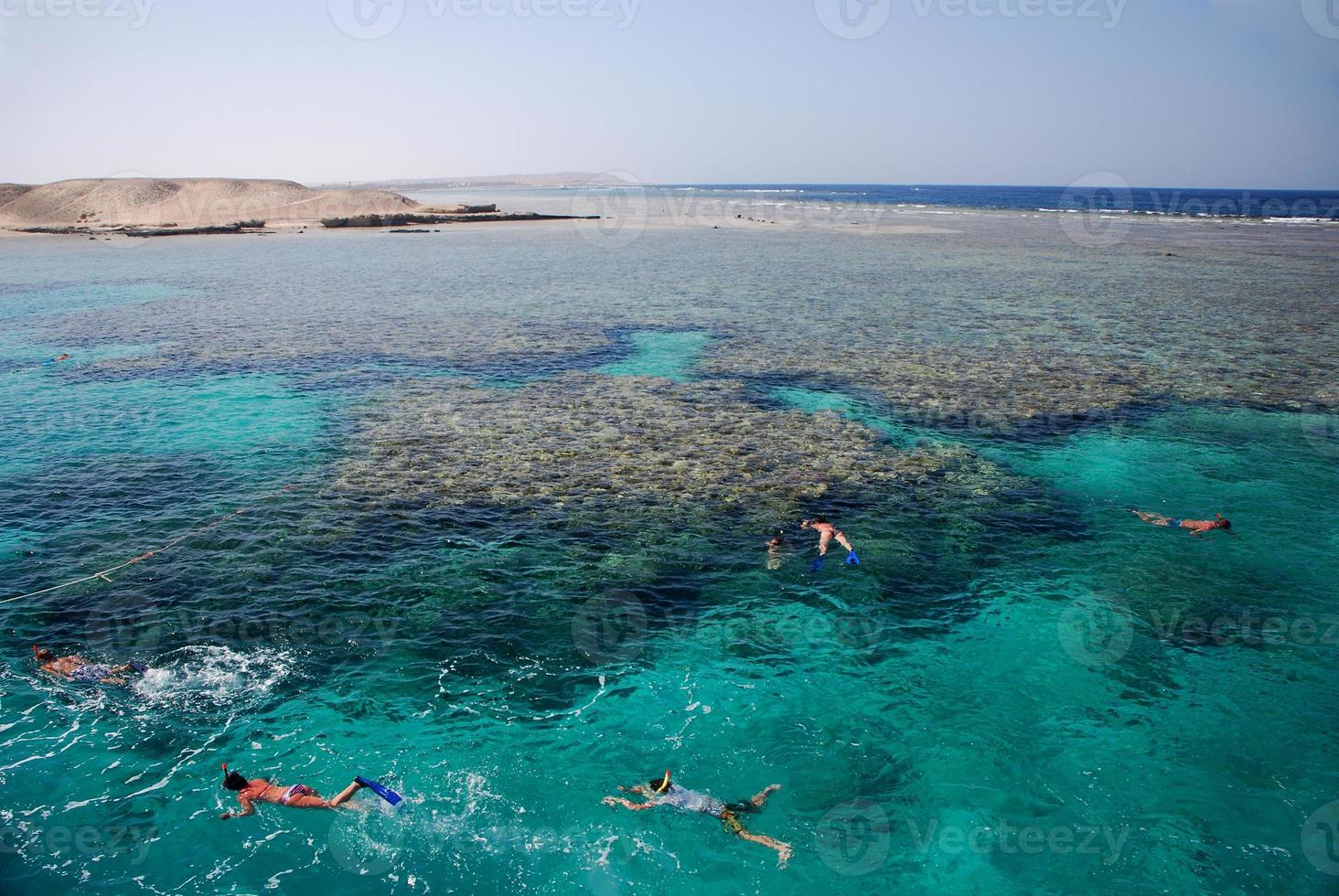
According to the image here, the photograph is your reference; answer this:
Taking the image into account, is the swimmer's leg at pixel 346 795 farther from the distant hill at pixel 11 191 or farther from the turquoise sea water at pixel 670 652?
the distant hill at pixel 11 191

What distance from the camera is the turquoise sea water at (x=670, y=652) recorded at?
1323 centimetres

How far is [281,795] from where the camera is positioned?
14.0 m

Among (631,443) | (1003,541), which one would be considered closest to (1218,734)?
(1003,541)

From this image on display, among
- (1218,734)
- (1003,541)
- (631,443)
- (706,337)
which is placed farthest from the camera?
(706,337)

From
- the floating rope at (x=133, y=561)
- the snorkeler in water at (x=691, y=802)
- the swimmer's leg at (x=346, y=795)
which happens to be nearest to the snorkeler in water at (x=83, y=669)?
the floating rope at (x=133, y=561)

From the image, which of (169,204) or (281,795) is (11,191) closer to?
(169,204)

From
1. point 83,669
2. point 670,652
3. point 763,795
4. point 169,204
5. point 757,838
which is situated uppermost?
point 169,204

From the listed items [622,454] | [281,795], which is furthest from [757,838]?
[622,454]

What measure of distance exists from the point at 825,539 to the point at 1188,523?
39.5 feet

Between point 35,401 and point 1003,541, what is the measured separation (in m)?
43.5

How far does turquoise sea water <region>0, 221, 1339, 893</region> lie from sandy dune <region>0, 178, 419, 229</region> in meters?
→ 109

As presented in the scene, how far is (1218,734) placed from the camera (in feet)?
51.4

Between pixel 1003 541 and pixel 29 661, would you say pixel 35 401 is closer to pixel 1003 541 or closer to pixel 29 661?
pixel 29 661

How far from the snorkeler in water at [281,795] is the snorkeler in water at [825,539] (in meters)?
13.0
